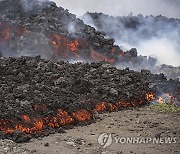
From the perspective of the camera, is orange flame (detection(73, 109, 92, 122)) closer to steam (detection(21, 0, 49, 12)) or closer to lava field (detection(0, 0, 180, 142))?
lava field (detection(0, 0, 180, 142))

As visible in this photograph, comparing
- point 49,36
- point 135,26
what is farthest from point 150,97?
point 135,26

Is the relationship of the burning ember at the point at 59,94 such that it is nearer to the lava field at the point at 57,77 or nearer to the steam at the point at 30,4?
the lava field at the point at 57,77

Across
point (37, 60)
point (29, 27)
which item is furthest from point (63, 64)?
point (29, 27)

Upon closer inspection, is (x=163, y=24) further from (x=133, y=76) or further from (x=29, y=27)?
(x=133, y=76)

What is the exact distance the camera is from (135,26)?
73.9 metres

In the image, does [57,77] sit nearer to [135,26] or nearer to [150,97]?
[150,97]

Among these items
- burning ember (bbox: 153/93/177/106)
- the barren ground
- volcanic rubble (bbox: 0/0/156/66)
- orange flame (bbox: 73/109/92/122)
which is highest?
volcanic rubble (bbox: 0/0/156/66)

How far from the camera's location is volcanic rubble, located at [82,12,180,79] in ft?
219

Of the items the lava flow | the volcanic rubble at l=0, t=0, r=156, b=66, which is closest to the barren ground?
the lava flow

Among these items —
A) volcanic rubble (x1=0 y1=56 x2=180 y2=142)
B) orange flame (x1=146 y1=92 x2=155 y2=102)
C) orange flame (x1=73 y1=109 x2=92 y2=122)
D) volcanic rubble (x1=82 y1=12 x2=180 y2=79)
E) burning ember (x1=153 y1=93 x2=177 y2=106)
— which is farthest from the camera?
volcanic rubble (x1=82 y1=12 x2=180 y2=79)

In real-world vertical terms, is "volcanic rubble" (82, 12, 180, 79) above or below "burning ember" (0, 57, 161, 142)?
above

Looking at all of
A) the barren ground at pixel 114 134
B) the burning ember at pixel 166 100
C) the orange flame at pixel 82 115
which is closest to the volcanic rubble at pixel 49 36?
the burning ember at pixel 166 100

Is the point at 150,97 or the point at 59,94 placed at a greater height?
the point at 150,97

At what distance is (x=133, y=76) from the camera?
32.6 meters
